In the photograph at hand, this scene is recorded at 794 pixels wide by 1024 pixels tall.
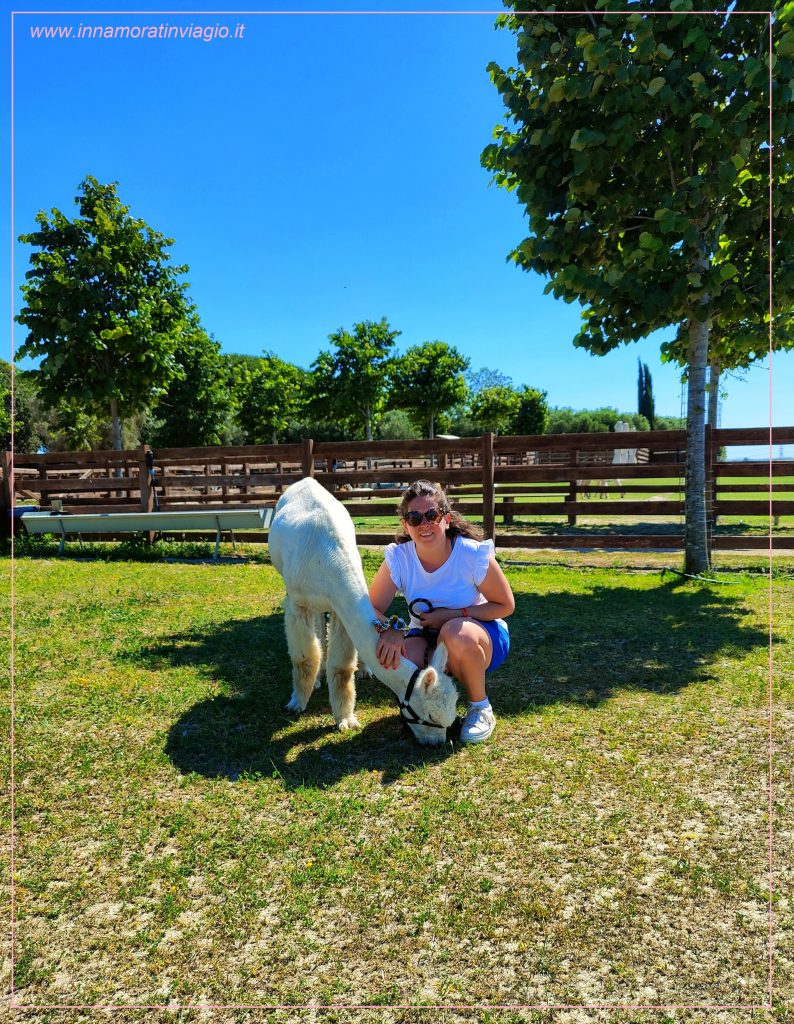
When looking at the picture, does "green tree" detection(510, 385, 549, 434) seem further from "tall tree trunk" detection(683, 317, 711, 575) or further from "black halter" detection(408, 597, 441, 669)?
"black halter" detection(408, 597, 441, 669)

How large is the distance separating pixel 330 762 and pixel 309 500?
6.01 ft

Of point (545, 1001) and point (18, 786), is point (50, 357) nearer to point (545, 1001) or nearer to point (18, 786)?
point (18, 786)

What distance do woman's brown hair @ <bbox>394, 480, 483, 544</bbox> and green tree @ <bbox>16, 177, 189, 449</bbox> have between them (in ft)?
37.2

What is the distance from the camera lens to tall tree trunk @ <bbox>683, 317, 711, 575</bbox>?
7602 mm

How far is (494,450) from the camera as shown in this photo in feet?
32.4

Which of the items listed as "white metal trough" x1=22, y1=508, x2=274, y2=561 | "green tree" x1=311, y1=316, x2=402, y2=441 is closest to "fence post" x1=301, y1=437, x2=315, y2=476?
"white metal trough" x1=22, y1=508, x2=274, y2=561

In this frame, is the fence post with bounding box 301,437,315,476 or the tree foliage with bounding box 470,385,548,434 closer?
the fence post with bounding box 301,437,315,476

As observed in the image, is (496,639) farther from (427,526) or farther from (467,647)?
(427,526)

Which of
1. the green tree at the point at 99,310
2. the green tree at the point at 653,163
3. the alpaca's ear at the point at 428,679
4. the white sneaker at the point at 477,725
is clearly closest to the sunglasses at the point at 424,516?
the alpaca's ear at the point at 428,679

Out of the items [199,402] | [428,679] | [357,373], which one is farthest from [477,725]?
[357,373]

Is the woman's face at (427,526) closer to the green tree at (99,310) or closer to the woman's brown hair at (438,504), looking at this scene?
the woman's brown hair at (438,504)

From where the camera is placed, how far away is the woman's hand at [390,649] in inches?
126

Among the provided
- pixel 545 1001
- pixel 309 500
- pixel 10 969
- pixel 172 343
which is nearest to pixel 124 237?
pixel 172 343

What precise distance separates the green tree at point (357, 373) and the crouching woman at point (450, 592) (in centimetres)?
2671
